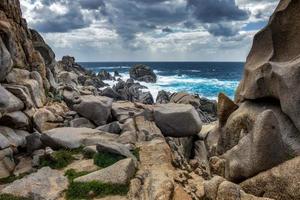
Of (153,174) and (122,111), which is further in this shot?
(122,111)

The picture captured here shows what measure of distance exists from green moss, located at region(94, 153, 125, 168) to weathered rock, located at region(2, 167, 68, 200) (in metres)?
2.05

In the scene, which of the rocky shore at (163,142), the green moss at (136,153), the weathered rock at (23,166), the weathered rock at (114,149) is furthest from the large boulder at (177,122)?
the weathered rock at (23,166)

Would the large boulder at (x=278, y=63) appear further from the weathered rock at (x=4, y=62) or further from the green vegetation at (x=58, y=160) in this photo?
the weathered rock at (x=4, y=62)

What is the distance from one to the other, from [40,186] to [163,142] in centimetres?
852

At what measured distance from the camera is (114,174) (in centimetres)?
1786

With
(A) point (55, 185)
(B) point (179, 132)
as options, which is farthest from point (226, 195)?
(B) point (179, 132)

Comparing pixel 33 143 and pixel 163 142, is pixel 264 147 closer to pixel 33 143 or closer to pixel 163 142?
pixel 163 142

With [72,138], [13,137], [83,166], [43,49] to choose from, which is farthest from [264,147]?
[43,49]

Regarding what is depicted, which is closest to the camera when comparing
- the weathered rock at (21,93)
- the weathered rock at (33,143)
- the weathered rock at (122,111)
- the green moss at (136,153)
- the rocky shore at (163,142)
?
the rocky shore at (163,142)

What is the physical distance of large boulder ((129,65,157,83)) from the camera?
12256 cm

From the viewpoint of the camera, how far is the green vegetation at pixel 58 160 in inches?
806

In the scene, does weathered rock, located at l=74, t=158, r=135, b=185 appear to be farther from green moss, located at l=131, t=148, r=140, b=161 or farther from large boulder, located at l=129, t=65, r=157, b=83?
large boulder, located at l=129, t=65, r=157, b=83

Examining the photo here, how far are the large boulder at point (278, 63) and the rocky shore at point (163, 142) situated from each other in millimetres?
50

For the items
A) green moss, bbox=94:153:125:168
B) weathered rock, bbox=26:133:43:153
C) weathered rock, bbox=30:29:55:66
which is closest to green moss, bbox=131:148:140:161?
green moss, bbox=94:153:125:168
